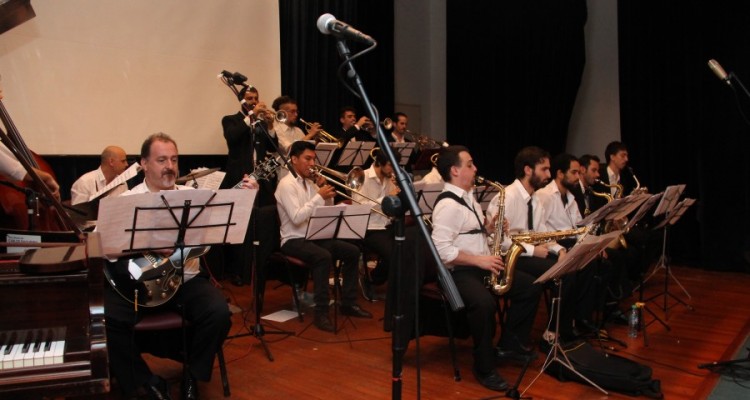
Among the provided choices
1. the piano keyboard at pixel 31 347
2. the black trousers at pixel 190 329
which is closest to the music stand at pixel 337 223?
the black trousers at pixel 190 329

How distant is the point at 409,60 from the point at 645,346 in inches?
266

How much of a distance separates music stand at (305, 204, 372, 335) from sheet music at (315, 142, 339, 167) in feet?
4.28

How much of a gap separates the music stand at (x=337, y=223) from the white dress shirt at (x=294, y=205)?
19 cm

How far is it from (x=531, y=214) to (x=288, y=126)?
10.2 feet

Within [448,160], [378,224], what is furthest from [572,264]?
[378,224]

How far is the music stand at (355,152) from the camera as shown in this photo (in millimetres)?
6711

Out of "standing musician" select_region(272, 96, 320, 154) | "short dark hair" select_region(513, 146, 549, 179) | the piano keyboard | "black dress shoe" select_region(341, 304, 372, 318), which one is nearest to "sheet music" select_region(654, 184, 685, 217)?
"short dark hair" select_region(513, 146, 549, 179)

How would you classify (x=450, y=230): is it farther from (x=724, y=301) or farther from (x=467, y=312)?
(x=724, y=301)

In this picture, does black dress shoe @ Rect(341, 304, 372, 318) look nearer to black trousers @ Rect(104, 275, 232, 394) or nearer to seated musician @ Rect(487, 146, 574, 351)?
seated musician @ Rect(487, 146, 574, 351)

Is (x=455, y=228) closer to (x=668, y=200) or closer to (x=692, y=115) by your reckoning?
(x=668, y=200)

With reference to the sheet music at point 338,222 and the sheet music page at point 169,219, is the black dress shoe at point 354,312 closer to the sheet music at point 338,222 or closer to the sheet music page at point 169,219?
the sheet music at point 338,222

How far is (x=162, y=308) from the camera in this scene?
136 inches

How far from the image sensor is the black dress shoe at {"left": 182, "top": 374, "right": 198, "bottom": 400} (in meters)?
3.34

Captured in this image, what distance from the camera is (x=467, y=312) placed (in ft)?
12.9
